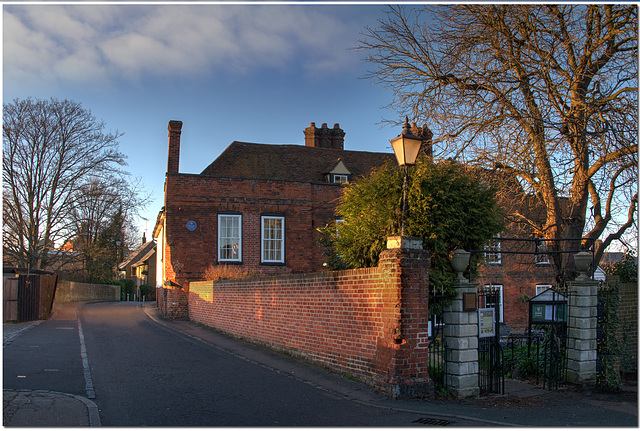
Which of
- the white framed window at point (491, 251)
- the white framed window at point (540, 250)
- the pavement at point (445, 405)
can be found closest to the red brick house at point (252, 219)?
the white framed window at point (540, 250)

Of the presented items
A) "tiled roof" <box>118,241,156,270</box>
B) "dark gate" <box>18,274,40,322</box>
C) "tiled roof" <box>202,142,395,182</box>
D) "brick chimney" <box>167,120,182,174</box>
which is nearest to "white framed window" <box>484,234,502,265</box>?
"tiled roof" <box>202,142,395,182</box>

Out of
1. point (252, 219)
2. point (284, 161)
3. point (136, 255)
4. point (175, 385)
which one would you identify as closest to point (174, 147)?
point (252, 219)

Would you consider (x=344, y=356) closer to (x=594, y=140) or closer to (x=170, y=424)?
(x=170, y=424)

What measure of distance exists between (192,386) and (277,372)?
187 cm

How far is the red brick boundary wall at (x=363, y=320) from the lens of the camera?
8.51 meters

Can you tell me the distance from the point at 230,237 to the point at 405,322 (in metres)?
16.0

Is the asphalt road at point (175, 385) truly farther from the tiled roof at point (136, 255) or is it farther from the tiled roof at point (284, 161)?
the tiled roof at point (136, 255)

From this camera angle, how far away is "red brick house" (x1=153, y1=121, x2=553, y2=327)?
896 inches

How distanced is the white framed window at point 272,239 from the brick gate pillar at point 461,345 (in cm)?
1538

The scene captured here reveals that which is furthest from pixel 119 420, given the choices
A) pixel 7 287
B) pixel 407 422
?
pixel 7 287

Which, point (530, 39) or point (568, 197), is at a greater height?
→ point (530, 39)

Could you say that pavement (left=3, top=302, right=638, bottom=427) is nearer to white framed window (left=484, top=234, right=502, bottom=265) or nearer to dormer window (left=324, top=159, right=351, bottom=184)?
white framed window (left=484, top=234, right=502, bottom=265)

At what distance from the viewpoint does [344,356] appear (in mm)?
9977

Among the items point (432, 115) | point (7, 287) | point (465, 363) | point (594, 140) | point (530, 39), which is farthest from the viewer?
point (7, 287)
